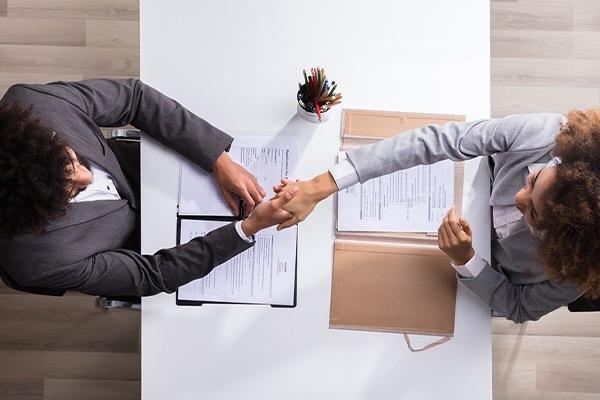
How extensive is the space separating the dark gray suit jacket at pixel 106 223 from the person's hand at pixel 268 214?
0.12 ft

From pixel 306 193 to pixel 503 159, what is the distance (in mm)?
470

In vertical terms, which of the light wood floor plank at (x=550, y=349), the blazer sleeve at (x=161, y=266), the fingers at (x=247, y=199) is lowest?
the light wood floor plank at (x=550, y=349)

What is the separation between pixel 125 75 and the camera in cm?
216

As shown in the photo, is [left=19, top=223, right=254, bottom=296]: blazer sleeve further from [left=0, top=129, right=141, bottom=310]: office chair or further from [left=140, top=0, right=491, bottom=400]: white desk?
[left=0, top=129, right=141, bottom=310]: office chair

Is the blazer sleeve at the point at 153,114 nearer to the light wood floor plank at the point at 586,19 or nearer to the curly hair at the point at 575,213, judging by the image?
the curly hair at the point at 575,213

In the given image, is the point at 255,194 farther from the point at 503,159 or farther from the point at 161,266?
the point at 503,159

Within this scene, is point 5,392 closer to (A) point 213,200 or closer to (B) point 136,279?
(B) point 136,279

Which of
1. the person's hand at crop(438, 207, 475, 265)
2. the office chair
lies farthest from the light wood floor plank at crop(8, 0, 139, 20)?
the person's hand at crop(438, 207, 475, 265)

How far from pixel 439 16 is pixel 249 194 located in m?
0.64

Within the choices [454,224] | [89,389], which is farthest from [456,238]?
[89,389]

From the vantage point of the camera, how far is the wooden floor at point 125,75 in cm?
211

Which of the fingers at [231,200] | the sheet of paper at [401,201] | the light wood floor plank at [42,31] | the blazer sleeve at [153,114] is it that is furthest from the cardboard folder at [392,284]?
the light wood floor plank at [42,31]

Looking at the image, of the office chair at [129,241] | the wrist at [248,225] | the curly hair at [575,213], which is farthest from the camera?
the office chair at [129,241]

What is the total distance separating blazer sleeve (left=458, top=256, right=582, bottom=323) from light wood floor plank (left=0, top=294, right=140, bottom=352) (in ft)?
4.28
